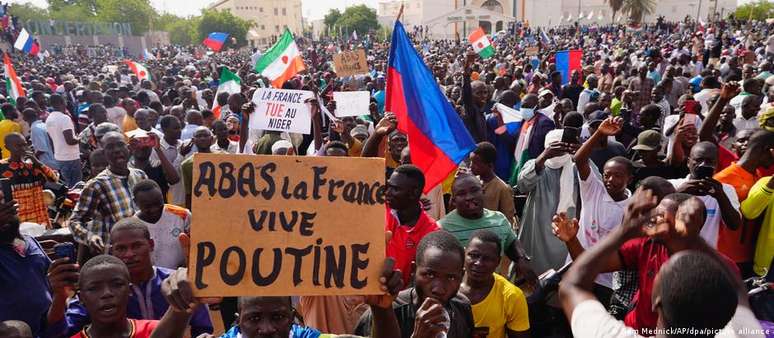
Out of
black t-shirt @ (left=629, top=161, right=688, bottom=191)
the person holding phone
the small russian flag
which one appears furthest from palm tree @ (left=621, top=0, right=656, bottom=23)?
the person holding phone

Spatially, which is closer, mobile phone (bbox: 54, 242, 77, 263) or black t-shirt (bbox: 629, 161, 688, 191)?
mobile phone (bbox: 54, 242, 77, 263)

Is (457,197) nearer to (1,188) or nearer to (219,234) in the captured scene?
(219,234)

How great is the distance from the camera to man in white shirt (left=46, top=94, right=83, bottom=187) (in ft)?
25.9

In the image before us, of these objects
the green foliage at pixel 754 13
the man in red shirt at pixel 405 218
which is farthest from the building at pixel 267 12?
the man in red shirt at pixel 405 218

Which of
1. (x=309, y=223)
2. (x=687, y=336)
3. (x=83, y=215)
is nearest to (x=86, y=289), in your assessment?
(x=309, y=223)

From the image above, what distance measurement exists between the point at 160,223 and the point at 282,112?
2.96 m

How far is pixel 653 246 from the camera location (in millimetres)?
2879

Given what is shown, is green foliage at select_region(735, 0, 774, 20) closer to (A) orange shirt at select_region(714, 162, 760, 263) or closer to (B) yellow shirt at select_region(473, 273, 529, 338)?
(A) orange shirt at select_region(714, 162, 760, 263)

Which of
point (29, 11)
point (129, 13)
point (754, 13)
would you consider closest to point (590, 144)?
point (754, 13)

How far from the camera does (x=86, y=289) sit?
8.79ft

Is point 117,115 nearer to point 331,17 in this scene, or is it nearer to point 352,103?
point 352,103

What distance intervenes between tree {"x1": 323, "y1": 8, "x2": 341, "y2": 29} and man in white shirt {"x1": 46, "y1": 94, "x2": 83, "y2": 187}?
227 ft

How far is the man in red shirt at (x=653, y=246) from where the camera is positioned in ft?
8.25

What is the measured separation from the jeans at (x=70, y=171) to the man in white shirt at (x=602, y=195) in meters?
6.89
